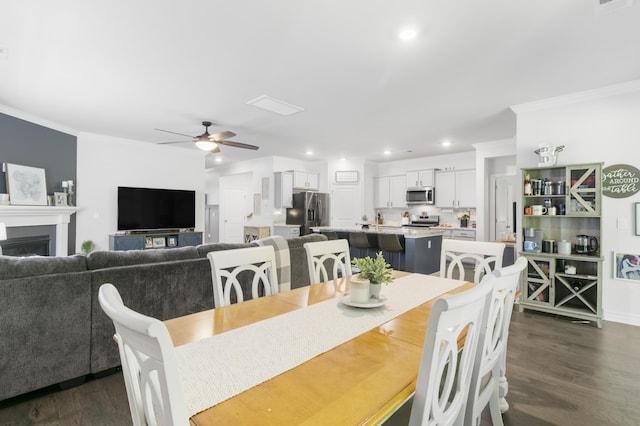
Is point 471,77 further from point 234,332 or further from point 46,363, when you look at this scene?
point 46,363

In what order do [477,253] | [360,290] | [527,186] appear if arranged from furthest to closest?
[527,186] < [477,253] < [360,290]

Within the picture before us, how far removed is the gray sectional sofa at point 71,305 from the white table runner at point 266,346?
1484mm

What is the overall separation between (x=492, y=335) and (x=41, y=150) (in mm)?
6188

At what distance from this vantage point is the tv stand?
5715mm


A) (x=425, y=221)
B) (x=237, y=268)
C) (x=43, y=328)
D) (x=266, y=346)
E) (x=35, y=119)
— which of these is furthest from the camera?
(x=425, y=221)

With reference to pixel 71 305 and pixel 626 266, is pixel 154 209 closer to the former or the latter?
pixel 71 305

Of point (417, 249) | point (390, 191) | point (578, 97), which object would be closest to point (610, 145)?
point (578, 97)

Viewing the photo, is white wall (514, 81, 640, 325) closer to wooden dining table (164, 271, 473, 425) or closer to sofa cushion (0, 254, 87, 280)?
wooden dining table (164, 271, 473, 425)

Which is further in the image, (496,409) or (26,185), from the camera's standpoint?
(26,185)

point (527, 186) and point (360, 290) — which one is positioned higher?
point (527, 186)

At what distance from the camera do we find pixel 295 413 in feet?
2.48

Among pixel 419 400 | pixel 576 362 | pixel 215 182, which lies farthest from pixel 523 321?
pixel 215 182

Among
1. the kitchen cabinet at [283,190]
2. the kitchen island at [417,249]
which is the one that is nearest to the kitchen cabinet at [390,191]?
the kitchen cabinet at [283,190]

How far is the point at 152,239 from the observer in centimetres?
613
